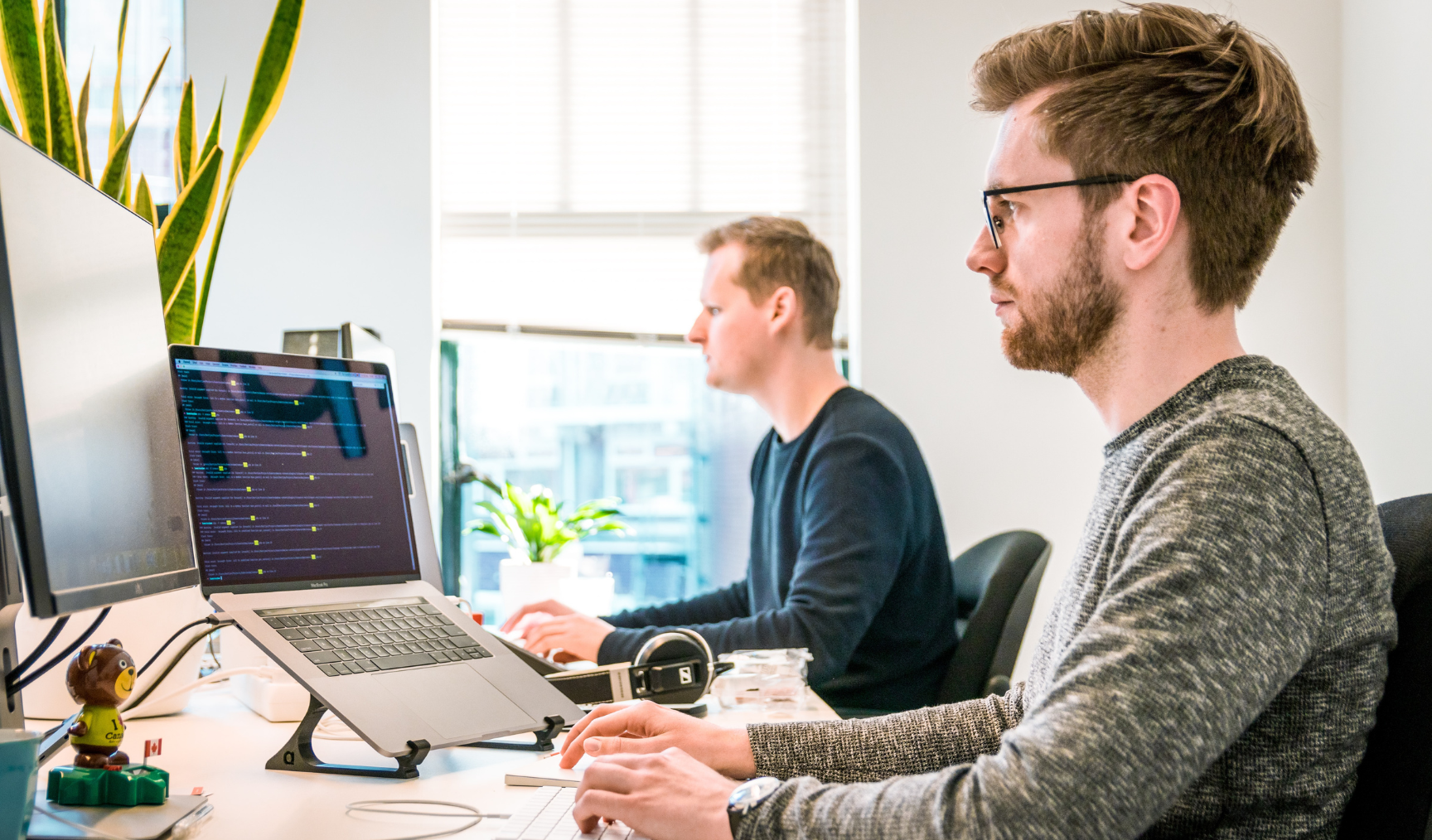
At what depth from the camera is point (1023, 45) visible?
979mm

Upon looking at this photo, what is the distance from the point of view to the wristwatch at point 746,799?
0.72m

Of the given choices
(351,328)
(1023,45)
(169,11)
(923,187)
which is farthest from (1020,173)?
(169,11)

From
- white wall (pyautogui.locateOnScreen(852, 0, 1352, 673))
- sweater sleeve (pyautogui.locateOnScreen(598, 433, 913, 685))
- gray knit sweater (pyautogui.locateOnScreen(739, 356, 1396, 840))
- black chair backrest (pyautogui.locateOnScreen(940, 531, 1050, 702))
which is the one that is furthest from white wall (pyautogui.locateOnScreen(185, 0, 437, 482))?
gray knit sweater (pyautogui.locateOnScreen(739, 356, 1396, 840))

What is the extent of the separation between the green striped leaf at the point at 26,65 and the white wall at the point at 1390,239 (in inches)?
103

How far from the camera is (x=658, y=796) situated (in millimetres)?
776

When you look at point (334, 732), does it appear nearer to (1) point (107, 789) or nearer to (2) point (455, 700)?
(2) point (455, 700)

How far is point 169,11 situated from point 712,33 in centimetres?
164

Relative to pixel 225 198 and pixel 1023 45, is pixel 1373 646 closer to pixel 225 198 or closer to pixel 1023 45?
pixel 1023 45

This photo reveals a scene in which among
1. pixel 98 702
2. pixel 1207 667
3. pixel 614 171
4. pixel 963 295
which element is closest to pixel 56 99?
pixel 98 702

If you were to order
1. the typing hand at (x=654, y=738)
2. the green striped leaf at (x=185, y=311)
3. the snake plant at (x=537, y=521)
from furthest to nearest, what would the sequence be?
the snake plant at (x=537, y=521), the green striped leaf at (x=185, y=311), the typing hand at (x=654, y=738)

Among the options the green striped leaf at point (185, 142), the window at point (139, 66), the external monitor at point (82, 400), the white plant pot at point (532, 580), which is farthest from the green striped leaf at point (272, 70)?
the window at point (139, 66)

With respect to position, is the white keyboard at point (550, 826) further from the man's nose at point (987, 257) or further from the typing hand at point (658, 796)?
the man's nose at point (987, 257)

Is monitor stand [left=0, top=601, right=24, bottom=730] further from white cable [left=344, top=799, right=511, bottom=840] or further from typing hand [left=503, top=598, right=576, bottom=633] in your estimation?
typing hand [left=503, top=598, right=576, bottom=633]

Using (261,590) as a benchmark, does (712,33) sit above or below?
above
